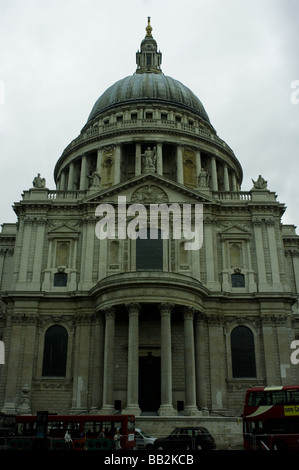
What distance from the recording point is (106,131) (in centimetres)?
5938

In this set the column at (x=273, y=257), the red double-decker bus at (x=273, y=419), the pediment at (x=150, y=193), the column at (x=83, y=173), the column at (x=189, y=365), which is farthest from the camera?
the column at (x=83, y=173)

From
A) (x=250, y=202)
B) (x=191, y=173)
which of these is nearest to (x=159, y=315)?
(x=250, y=202)

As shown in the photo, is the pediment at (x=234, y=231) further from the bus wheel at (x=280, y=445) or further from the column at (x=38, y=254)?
the bus wheel at (x=280, y=445)

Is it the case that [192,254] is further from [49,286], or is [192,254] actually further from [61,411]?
[61,411]

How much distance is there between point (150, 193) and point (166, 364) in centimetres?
1632

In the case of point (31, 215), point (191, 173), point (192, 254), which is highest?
point (191, 173)

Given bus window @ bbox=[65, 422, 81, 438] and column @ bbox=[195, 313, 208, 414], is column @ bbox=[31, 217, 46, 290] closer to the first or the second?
column @ bbox=[195, 313, 208, 414]

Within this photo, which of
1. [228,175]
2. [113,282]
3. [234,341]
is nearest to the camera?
[113,282]

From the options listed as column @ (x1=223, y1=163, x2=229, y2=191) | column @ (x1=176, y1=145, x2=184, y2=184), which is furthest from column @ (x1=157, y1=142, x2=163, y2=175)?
column @ (x1=223, y1=163, x2=229, y2=191)

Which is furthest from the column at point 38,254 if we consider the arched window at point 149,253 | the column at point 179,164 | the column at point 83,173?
the column at point 179,164

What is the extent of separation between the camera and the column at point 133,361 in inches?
1334

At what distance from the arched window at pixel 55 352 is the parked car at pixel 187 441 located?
1592cm

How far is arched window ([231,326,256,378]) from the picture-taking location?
39.7m
